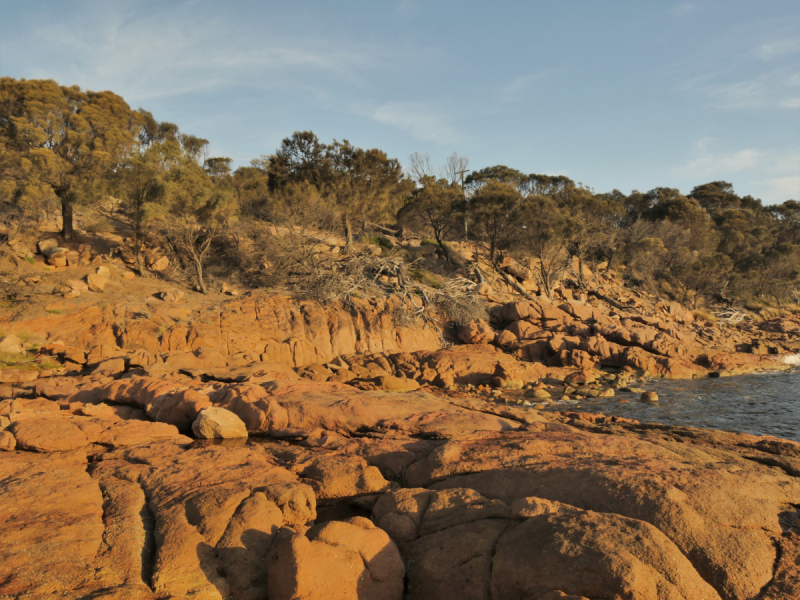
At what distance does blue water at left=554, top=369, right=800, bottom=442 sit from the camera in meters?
10.9

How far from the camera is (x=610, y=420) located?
32.3ft

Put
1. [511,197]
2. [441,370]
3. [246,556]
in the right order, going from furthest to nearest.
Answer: [511,197] → [441,370] → [246,556]

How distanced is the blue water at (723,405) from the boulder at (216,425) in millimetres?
8566

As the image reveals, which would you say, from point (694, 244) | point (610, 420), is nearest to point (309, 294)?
point (610, 420)

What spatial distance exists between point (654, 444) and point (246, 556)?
18.9 feet

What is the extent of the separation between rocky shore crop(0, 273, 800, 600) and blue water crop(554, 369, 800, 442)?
259 centimetres

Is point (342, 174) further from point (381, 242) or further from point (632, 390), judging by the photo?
point (632, 390)

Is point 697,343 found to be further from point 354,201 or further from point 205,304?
point 205,304

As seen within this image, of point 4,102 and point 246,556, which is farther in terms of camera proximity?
point 4,102

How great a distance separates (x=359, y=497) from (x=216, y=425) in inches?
145

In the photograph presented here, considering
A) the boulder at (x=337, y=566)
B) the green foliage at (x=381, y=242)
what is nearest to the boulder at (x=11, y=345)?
the boulder at (x=337, y=566)

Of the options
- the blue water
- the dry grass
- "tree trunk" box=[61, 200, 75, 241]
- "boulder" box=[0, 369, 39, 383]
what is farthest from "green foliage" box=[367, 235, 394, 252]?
the dry grass

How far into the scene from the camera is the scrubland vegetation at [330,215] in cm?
1845

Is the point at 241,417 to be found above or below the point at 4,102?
below
